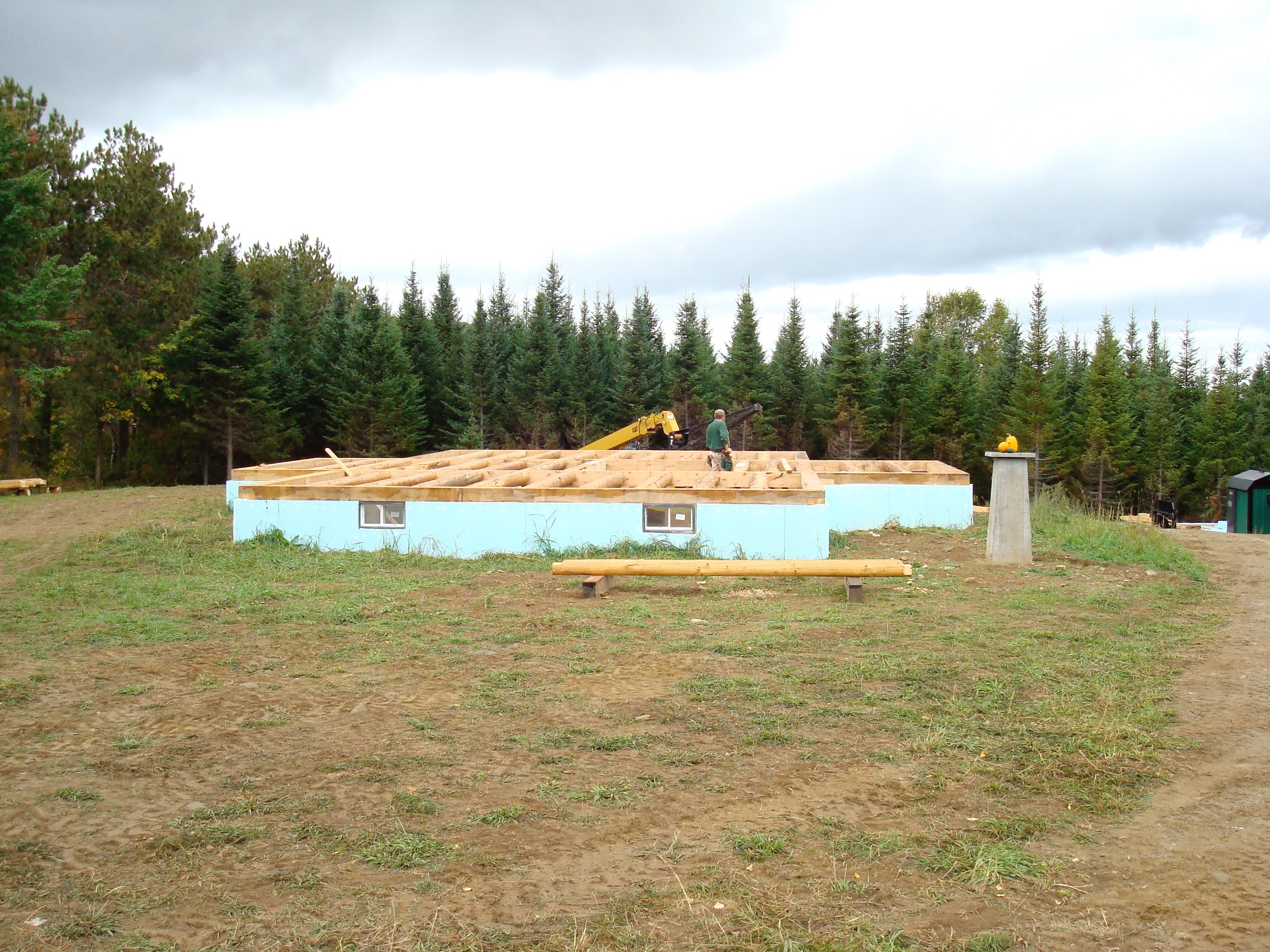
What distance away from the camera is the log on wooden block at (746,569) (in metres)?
9.80

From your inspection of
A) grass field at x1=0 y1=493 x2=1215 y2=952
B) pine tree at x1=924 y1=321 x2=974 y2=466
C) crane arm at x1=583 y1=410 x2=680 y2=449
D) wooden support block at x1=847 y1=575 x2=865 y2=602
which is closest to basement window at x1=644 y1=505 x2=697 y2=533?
grass field at x1=0 y1=493 x2=1215 y2=952

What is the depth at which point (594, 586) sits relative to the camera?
1022 centimetres

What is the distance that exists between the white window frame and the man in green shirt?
4273 millimetres

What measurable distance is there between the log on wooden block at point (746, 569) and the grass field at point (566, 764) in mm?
334

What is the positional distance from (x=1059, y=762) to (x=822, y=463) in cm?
1429

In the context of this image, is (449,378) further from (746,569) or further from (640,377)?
(746,569)

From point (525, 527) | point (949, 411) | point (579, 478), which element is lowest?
point (525, 527)

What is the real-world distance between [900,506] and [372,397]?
22636 mm

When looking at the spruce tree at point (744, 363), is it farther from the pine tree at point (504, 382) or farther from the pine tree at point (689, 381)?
the pine tree at point (504, 382)

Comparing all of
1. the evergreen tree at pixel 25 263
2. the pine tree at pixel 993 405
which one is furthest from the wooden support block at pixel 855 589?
the pine tree at pixel 993 405

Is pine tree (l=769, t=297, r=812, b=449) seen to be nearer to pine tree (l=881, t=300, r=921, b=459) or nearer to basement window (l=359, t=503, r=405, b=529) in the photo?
pine tree (l=881, t=300, r=921, b=459)

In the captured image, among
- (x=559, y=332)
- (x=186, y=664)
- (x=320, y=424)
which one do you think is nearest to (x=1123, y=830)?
(x=186, y=664)

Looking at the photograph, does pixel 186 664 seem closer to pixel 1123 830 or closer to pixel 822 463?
pixel 1123 830

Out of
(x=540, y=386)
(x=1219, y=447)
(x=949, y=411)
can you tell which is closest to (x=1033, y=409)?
(x=949, y=411)
